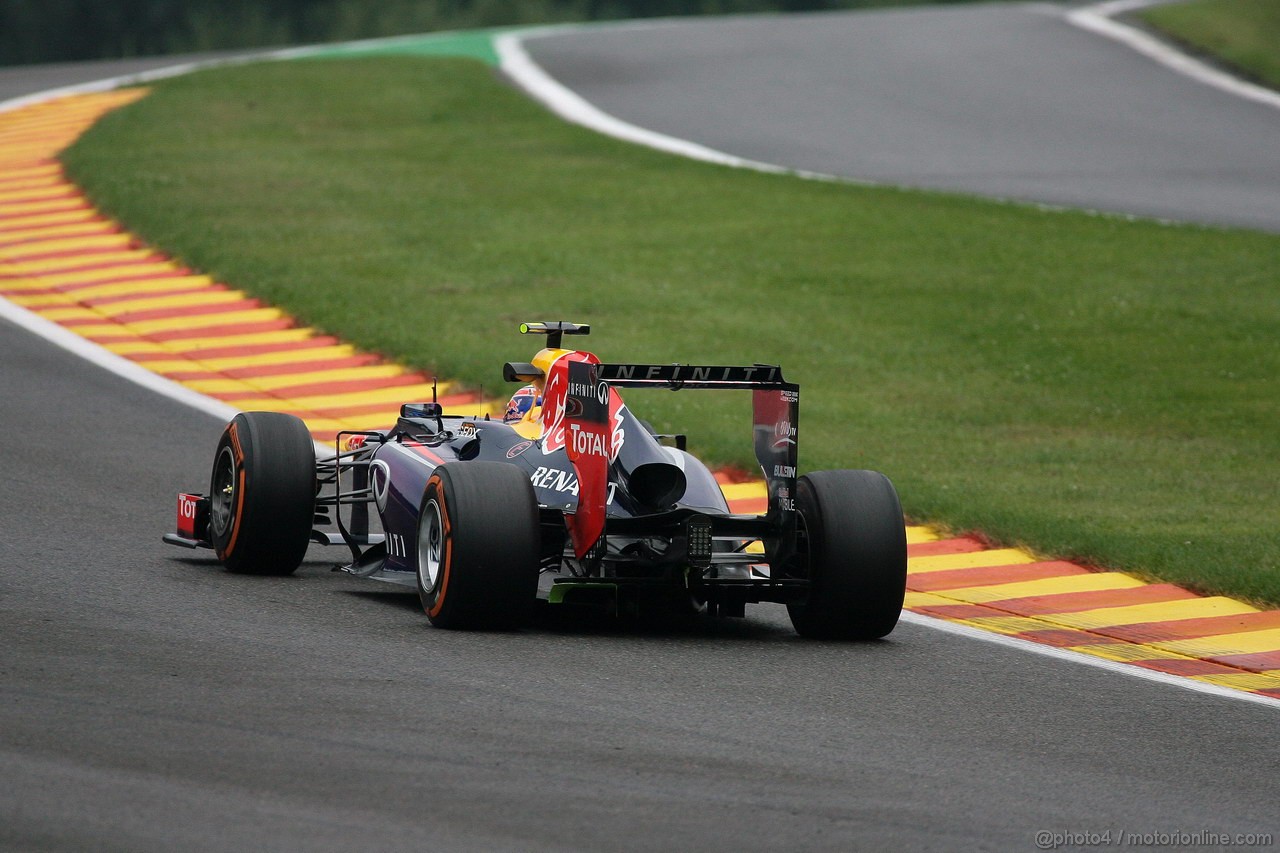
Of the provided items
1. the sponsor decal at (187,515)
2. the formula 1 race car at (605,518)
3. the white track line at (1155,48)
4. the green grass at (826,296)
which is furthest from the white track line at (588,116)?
the formula 1 race car at (605,518)

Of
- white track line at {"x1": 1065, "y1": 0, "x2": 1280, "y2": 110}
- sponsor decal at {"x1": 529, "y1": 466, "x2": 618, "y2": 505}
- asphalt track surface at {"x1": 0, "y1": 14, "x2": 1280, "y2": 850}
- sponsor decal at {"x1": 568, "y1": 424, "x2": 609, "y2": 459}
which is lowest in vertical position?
asphalt track surface at {"x1": 0, "y1": 14, "x2": 1280, "y2": 850}

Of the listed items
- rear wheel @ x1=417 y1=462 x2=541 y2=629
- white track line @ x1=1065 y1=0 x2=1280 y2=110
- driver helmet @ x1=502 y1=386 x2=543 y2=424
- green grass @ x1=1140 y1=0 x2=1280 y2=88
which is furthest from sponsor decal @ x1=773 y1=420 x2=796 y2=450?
green grass @ x1=1140 y1=0 x2=1280 y2=88

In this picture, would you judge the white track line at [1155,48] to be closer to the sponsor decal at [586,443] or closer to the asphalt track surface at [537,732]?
the sponsor decal at [586,443]

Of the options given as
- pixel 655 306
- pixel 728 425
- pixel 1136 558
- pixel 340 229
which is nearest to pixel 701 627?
pixel 1136 558

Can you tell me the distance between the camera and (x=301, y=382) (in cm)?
1565

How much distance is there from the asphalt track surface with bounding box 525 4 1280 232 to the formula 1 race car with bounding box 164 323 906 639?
1407 centimetres

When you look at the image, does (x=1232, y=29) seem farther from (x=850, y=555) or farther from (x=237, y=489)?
(x=237, y=489)

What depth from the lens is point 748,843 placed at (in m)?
6.04

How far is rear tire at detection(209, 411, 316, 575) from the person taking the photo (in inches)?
388

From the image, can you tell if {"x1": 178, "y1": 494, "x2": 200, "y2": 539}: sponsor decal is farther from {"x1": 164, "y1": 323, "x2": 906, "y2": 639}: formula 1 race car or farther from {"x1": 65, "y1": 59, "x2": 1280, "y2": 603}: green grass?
{"x1": 65, "y1": 59, "x2": 1280, "y2": 603}: green grass

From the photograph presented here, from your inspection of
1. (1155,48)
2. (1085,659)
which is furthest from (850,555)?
(1155,48)

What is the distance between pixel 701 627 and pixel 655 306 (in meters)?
9.47

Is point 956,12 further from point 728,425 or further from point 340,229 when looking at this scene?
point 728,425

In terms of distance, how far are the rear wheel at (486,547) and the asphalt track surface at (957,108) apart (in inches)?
594
